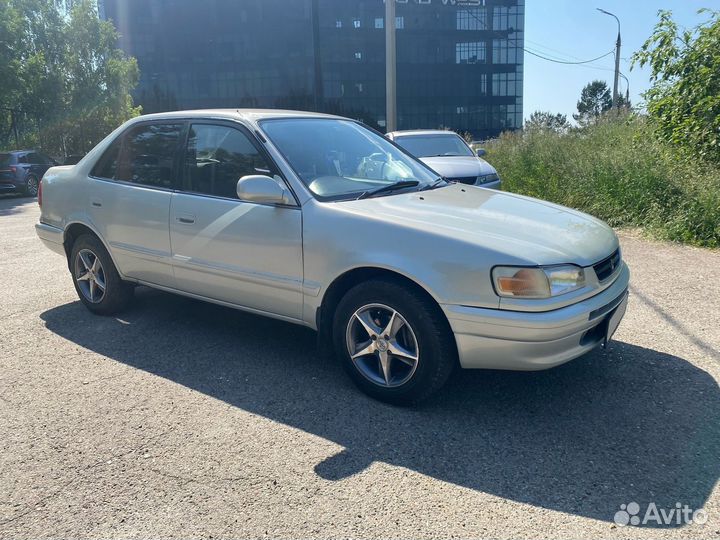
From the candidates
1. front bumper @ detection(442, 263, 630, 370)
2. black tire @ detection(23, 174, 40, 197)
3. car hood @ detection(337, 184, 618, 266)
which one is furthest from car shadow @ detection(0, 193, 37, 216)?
front bumper @ detection(442, 263, 630, 370)

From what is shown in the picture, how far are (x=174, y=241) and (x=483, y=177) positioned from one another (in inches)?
247

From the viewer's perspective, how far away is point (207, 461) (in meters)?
3.02

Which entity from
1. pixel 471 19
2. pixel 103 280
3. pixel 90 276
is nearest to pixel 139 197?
pixel 103 280

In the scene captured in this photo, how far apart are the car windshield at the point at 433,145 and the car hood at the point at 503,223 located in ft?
22.1

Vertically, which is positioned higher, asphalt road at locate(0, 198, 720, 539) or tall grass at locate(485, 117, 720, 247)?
tall grass at locate(485, 117, 720, 247)

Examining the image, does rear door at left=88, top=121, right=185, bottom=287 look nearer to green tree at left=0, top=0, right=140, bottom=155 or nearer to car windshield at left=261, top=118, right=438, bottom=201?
car windshield at left=261, top=118, right=438, bottom=201

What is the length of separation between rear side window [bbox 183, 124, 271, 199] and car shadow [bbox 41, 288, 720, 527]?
1234 mm

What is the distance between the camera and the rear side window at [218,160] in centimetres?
412

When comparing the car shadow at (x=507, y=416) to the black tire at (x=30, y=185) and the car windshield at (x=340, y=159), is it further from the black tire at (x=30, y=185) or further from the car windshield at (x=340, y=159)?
the black tire at (x=30, y=185)

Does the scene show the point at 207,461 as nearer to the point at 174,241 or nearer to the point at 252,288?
the point at 252,288

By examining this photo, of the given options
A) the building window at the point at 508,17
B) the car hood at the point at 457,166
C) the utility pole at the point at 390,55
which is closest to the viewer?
the car hood at the point at 457,166

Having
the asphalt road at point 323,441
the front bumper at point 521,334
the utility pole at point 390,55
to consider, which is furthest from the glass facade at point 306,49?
the front bumper at point 521,334

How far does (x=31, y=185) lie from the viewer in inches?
745

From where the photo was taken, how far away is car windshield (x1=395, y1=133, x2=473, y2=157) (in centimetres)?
1082
